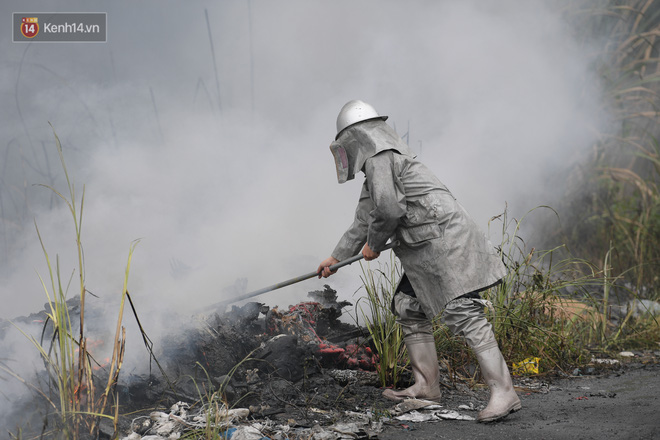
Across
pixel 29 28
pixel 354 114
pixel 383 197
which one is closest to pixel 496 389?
pixel 383 197

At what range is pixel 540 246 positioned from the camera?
288 inches

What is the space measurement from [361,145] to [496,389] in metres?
1.48

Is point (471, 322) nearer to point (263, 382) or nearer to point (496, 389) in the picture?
point (496, 389)

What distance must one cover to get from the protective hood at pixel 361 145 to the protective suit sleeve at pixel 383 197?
0.19 feet

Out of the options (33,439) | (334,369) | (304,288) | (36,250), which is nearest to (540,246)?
(304,288)

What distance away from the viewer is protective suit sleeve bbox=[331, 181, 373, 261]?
10.8ft

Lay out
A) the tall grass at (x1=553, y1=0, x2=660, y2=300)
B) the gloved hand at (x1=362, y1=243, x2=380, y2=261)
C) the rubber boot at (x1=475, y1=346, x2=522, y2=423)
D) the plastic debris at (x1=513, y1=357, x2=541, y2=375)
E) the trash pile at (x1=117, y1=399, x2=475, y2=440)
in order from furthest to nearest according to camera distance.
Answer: the tall grass at (x1=553, y1=0, x2=660, y2=300) → the plastic debris at (x1=513, y1=357, x2=541, y2=375) → the gloved hand at (x1=362, y1=243, x2=380, y2=261) → the rubber boot at (x1=475, y1=346, x2=522, y2=423) → the trash pile at (x1=117, y1=399, x2=475, y2=440)

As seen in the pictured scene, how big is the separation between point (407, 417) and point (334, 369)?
69 centimetres

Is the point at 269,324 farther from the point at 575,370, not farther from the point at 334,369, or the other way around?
the point at 575,370

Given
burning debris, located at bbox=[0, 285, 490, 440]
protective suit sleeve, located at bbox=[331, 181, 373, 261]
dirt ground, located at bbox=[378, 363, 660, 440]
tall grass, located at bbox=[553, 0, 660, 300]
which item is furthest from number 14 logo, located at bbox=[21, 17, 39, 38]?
tall grass, located at bbox=[553, 0, 660, 300]

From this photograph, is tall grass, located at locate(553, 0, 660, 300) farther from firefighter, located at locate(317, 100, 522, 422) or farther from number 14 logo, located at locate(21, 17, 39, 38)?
number 14 logo, located at locate(21, 17, 39, 38)

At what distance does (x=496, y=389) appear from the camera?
9.36 feet

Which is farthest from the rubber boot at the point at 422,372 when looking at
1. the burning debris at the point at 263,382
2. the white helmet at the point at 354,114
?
the white helmet at the point at 354,114

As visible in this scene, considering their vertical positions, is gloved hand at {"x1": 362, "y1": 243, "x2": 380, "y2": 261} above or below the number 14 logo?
below
